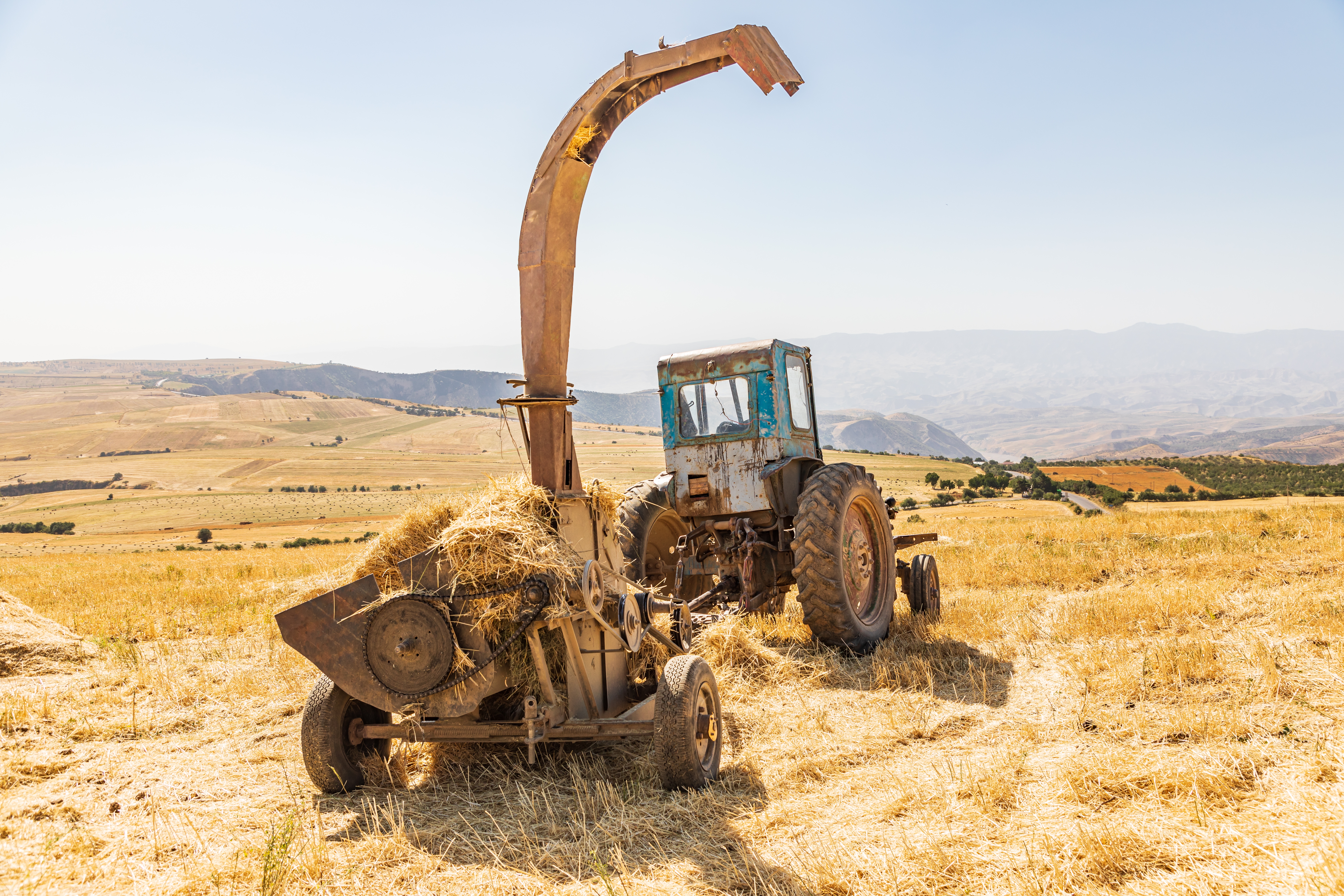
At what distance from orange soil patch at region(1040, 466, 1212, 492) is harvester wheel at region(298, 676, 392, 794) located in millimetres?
42693

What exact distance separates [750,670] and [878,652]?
1326 mm

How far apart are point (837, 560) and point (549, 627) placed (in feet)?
11.5

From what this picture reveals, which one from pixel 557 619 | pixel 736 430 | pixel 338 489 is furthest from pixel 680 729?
pixel 338 489

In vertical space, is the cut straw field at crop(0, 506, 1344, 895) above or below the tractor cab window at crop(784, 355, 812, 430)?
below

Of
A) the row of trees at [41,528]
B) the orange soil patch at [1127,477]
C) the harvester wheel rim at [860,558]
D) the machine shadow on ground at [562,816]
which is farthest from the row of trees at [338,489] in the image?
the machine shadow on ground at [562,816]

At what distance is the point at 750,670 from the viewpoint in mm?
6898

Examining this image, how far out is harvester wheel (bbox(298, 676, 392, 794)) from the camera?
15.4ft

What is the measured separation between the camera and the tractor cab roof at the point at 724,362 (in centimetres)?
803

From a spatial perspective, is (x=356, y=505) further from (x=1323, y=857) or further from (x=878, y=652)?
(x=1323, y=857)

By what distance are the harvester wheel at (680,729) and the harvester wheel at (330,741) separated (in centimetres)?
163

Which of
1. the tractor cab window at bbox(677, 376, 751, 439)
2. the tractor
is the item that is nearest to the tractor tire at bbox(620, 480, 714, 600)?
the tractor cab window at bbox(677, 376, 751, 439)

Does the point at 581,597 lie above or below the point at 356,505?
above

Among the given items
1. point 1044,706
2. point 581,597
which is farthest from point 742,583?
point 581,597

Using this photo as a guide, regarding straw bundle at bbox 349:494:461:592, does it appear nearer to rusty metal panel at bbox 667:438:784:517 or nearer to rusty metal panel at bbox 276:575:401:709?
rusty metal panel at bbox 276:575:401:709
